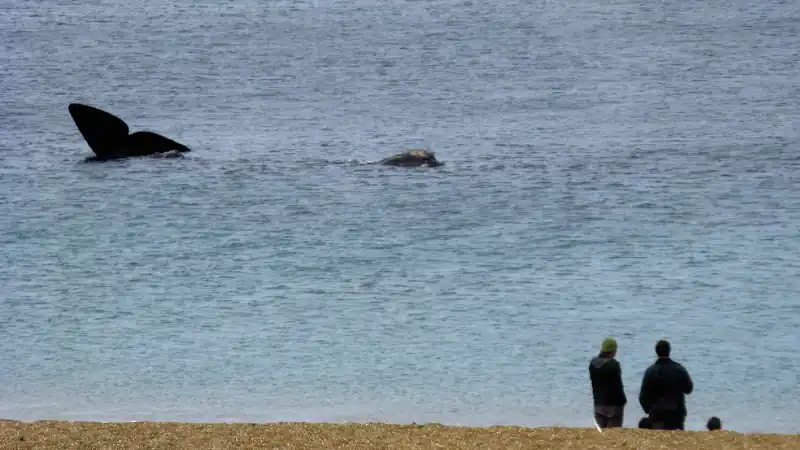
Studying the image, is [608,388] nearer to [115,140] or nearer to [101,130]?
[115,140]

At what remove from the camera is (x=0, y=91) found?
80.2 meters

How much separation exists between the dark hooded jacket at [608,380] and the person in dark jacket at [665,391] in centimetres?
39

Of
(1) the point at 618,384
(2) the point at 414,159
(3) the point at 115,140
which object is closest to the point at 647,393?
(1) the point at 618,384

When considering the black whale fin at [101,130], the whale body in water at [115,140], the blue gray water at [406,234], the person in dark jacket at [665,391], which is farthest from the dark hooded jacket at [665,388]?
the black whale fin at [101,130]

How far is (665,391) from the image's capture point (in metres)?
21.9

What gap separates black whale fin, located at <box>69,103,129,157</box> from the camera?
59.5 meters

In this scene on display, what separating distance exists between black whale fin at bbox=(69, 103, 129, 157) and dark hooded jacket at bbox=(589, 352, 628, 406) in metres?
39.4

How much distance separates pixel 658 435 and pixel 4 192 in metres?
35.6

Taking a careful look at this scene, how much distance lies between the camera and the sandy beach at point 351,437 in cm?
2088

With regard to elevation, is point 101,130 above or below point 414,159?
below

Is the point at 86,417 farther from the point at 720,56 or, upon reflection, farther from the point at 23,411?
the point at 720,56

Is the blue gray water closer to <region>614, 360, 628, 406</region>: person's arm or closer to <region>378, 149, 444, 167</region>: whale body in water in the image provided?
<region>378, 149, 444, 167</region>: whale body in water

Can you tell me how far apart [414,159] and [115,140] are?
1184 cm

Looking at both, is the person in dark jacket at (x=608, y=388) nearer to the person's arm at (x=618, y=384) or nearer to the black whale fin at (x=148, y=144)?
the person's arm at (x=618, y=384)
